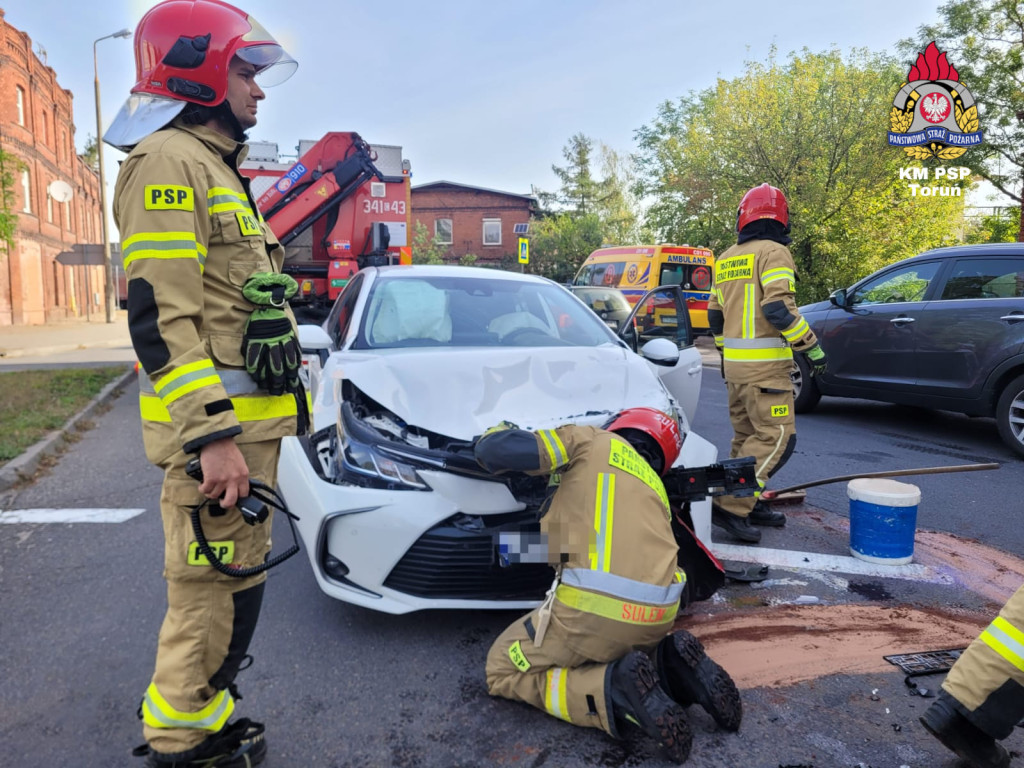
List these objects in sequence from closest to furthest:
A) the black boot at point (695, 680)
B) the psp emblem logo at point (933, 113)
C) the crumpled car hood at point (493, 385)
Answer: the black boot at point (695, 680) < the crumpled car hood at point (493, 385) < the psp emblem logo at point (933, 113)

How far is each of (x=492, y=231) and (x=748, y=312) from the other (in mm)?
38520

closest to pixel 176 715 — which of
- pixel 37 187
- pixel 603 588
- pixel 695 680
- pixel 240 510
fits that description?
pixel 240 510

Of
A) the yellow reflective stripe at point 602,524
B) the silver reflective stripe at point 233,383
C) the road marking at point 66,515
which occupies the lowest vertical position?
the road marking at point 66,515

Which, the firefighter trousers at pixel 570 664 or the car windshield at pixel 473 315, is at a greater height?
the car windshield at pixel 473 315

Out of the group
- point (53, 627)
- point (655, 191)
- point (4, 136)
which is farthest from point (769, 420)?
point (4, 136)

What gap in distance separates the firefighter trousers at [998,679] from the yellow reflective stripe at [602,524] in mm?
1052

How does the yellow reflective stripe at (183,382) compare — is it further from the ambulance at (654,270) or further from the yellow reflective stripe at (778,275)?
the ambulance at (654,270)

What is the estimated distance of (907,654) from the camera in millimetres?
2777

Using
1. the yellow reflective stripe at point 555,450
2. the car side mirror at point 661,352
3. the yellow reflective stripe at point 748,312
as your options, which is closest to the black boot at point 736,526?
the car side mirror at point 661,352

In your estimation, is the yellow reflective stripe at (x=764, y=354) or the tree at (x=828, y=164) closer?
the yellow reflective stripe at (x=764, y=354)

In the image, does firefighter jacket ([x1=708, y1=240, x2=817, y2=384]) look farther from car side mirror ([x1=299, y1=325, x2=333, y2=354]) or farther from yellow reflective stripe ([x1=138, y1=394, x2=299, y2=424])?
yellow reflective stripe ([x1=138, y1=394, x2=299, y2=424])

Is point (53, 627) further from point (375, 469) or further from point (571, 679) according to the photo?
point (571, 679)

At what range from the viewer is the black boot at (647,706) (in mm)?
2043

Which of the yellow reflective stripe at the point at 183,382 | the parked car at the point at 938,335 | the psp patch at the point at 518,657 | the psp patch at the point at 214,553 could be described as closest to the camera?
the yellow reflective stripe at the point at 183,382
